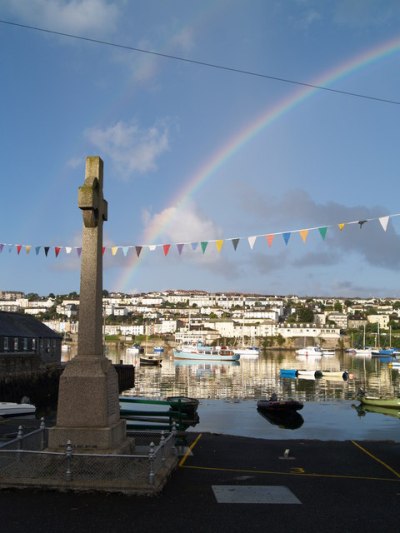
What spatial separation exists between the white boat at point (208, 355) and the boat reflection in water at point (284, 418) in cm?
9537

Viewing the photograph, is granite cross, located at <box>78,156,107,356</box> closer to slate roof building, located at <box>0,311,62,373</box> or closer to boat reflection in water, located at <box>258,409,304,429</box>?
boat reflection in water, located at <box>258,409,304,429</box>

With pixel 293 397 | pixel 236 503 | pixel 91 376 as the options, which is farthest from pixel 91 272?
pixel 293 397

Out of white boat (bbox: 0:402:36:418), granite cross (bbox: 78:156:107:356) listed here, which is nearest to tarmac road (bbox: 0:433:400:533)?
granite cross (bbox: 78:156:107:356)

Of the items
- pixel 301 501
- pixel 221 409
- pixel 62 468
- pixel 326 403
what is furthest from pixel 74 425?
Answer: pixel 326 403

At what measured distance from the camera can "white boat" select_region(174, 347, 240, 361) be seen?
139250 millimetres

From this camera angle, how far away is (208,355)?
14200 cm

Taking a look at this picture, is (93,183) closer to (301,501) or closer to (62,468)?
(62,468)

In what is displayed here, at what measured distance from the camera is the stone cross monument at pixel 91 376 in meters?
13.8

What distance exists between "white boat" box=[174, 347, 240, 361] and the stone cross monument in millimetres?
125480

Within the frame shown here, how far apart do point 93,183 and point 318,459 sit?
409 inches

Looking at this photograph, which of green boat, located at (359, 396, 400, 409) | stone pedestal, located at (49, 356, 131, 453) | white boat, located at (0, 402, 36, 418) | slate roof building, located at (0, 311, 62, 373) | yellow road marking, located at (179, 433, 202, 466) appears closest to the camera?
stone pedestal, located at (49, 356, 131, 453)

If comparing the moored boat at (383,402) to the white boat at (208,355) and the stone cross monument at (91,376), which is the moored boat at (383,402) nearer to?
the stone cross monument at (91,376)

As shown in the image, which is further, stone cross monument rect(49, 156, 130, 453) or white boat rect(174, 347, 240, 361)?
white boat rect(174, 347, 240, 361)

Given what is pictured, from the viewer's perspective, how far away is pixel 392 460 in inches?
688
